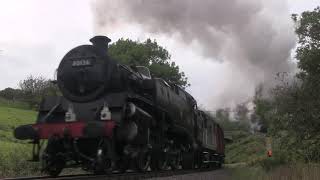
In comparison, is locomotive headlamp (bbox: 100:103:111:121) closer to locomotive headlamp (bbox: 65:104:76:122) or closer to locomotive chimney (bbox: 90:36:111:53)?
locomotive headlamp (bbox: 65:104:76:122)

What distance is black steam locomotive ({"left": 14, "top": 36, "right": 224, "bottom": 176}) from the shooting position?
12.1 m

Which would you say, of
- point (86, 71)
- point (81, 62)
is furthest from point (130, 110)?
point (81, 62)

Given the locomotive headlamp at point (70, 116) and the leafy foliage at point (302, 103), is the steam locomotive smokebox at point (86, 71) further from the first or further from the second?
the leafy foliage at point (302, 103)

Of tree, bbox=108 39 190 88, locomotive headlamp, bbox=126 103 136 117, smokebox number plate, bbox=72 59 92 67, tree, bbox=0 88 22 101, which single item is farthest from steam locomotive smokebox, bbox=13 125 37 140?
tree, bbox=0 88 22 101

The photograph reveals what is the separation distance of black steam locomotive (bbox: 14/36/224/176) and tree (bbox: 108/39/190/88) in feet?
120

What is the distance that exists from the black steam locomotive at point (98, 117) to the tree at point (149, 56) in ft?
120

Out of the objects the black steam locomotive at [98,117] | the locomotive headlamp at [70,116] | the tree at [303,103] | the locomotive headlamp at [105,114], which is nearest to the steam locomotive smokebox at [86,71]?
the black steam locomotive at [98,117]

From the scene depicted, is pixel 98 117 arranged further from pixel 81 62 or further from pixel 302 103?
pixel 302 103

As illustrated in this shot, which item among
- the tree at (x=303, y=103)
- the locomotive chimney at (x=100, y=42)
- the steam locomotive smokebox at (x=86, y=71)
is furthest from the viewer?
the tree at (x=303, y=103)

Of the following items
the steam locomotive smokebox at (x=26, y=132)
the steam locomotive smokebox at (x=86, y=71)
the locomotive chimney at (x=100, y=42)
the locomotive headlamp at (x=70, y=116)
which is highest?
the locomotive chimney at (x=100, y=42)

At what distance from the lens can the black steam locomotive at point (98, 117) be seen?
12094 mm

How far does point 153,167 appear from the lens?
51.4 feet

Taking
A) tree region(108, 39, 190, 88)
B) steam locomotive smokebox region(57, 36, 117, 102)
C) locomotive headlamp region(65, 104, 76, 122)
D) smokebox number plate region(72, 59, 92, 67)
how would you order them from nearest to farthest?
locomotive headlamp region(65, 104, 76, 122) < steam locomotive smokebox region(57, 36, 117, 102) < smokebox number plate region(72, 59, 92, 67) < tree region(108, 39, 190, 88)

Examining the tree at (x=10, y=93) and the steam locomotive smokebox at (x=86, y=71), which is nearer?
the steam locomotive smokebox at (x=86, y=71)
